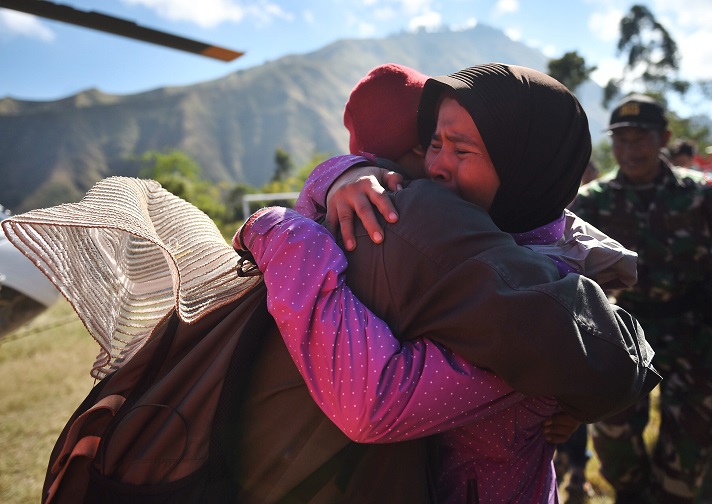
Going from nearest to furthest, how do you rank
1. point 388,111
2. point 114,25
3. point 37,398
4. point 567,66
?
point 388,111
point 114,25
point 37,398
point 567,66

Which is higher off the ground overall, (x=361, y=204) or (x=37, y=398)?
(x=361, y=204)

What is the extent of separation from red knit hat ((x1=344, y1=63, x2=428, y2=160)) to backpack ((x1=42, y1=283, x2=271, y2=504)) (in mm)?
748

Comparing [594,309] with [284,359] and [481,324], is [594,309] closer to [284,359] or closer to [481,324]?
[481,324]

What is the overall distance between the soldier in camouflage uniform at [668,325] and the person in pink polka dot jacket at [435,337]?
237cm

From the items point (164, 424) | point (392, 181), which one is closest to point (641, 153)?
point (392, 181)

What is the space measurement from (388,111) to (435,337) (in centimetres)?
90

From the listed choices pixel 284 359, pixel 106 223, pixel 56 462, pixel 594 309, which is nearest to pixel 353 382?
pixel 284 359

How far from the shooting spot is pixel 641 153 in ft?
11.8

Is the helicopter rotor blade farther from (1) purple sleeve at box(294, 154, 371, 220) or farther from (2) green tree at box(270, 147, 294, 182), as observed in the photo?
(2) green tree at box(270, 147, 294, 182)

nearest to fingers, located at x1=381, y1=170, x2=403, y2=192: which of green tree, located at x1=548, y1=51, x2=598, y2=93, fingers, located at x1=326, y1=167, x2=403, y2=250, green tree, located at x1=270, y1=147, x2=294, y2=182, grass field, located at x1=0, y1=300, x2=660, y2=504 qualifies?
fingers, located at x1=326, y1=167, x2=403, y2=250

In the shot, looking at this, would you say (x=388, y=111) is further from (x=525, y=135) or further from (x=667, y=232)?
(x=667, y=232)

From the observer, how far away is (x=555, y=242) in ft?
4.44

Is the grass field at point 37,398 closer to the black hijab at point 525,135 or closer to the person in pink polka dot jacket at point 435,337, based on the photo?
Answer: the person in pink polka dot jacket at point 435,337

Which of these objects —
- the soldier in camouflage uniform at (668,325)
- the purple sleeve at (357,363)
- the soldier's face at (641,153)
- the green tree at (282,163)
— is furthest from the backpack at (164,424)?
the green tree at (282,163)
